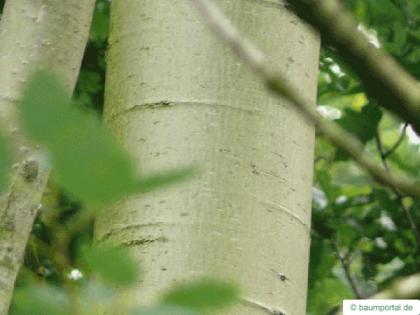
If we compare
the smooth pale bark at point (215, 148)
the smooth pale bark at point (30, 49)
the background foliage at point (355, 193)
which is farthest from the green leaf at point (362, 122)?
the smooth pale bark at point (30, 49)

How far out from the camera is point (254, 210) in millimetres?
966

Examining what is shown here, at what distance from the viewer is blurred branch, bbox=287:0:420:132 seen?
0.36 meters

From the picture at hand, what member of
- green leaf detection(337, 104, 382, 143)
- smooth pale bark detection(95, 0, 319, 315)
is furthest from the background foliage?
smooth pale bark detection(95, 0, 319, 315)

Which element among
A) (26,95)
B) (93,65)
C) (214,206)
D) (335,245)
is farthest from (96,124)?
(335,245)

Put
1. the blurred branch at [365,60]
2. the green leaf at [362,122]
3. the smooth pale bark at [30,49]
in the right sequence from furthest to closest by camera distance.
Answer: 1. the green leaf at [362,122]
2. the smooth pale bark at [30,49]
3. the blurred branch at [365,60]

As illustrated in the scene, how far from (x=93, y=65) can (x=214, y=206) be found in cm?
83

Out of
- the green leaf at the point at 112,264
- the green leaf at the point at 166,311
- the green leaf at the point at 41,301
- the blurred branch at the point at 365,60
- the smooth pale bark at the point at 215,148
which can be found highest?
the smooth pale bark at the point at 215,148

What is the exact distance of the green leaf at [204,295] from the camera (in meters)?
0.38

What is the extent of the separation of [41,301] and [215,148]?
0.59m

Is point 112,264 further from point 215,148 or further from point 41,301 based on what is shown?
point 215,148

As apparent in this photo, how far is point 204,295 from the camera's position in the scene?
38cm

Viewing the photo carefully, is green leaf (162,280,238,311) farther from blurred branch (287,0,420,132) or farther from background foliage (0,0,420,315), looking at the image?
background foliage (0,0,420,315)

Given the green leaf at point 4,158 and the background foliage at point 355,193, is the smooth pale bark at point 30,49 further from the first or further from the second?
the green leaf at point 4,158

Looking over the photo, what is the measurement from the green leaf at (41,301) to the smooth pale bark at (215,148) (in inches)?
19.0
